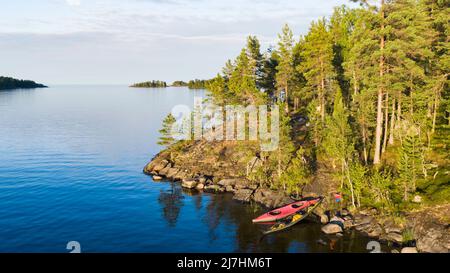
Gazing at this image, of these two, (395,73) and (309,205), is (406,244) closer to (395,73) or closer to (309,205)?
(309,205)

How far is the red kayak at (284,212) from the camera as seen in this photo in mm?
41906

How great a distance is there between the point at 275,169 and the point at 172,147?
26396mm

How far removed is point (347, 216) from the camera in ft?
136

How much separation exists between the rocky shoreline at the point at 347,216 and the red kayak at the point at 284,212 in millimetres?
1730

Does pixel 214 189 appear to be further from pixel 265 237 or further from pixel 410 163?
pixel 410 163

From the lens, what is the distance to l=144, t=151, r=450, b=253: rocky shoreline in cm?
3388

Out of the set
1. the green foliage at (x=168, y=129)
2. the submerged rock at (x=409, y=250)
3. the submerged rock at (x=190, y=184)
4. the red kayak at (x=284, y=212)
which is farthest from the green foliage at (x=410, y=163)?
the green foliage at (x=168, y=129)

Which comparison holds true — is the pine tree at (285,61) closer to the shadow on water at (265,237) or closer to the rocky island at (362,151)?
the rocky island at (362,151)

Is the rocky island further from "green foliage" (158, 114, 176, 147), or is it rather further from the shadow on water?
the shadow on water

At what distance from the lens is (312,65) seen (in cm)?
6116

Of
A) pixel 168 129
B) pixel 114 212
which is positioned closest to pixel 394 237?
pixel 114 212

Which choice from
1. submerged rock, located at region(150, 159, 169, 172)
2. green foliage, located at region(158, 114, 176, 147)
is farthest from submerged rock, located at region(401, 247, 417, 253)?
green foliage, located at region(158, 114, 176, 147)

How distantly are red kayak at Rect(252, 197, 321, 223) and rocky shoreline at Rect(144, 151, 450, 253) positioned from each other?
1.73 meters
